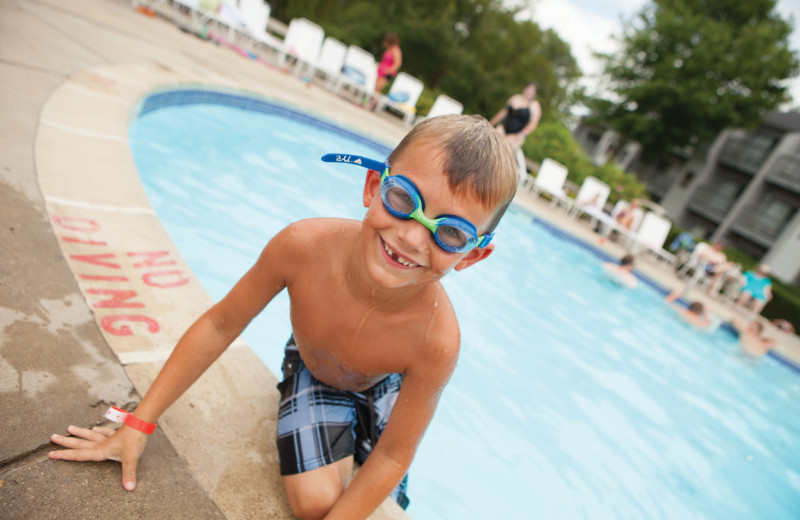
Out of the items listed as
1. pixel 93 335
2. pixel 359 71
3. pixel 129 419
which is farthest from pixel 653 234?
pixel 129 419

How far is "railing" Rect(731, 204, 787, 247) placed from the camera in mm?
31047

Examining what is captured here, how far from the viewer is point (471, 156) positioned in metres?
1.28

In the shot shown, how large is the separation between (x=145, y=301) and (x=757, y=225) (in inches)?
1551

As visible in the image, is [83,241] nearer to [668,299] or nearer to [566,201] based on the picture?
[668,299]

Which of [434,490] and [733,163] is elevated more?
[733,163]

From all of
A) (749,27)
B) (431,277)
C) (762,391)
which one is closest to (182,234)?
(431,277)

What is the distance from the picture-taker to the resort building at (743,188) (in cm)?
3073

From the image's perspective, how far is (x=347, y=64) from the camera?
13.6 m

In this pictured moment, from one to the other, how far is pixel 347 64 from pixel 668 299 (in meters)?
10.5

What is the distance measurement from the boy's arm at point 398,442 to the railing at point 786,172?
38987mm

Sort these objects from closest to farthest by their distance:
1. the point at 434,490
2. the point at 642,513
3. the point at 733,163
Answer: the point at 434,490 → the point at 642,513 → the point at 733,163

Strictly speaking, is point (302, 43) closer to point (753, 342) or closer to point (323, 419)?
point (323, 419)

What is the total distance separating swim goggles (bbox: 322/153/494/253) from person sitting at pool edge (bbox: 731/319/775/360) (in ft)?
37.2

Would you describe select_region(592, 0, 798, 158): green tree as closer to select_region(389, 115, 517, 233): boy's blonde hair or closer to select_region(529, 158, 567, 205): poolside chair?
select_region(529, 158, 567, 205): poolside chair
